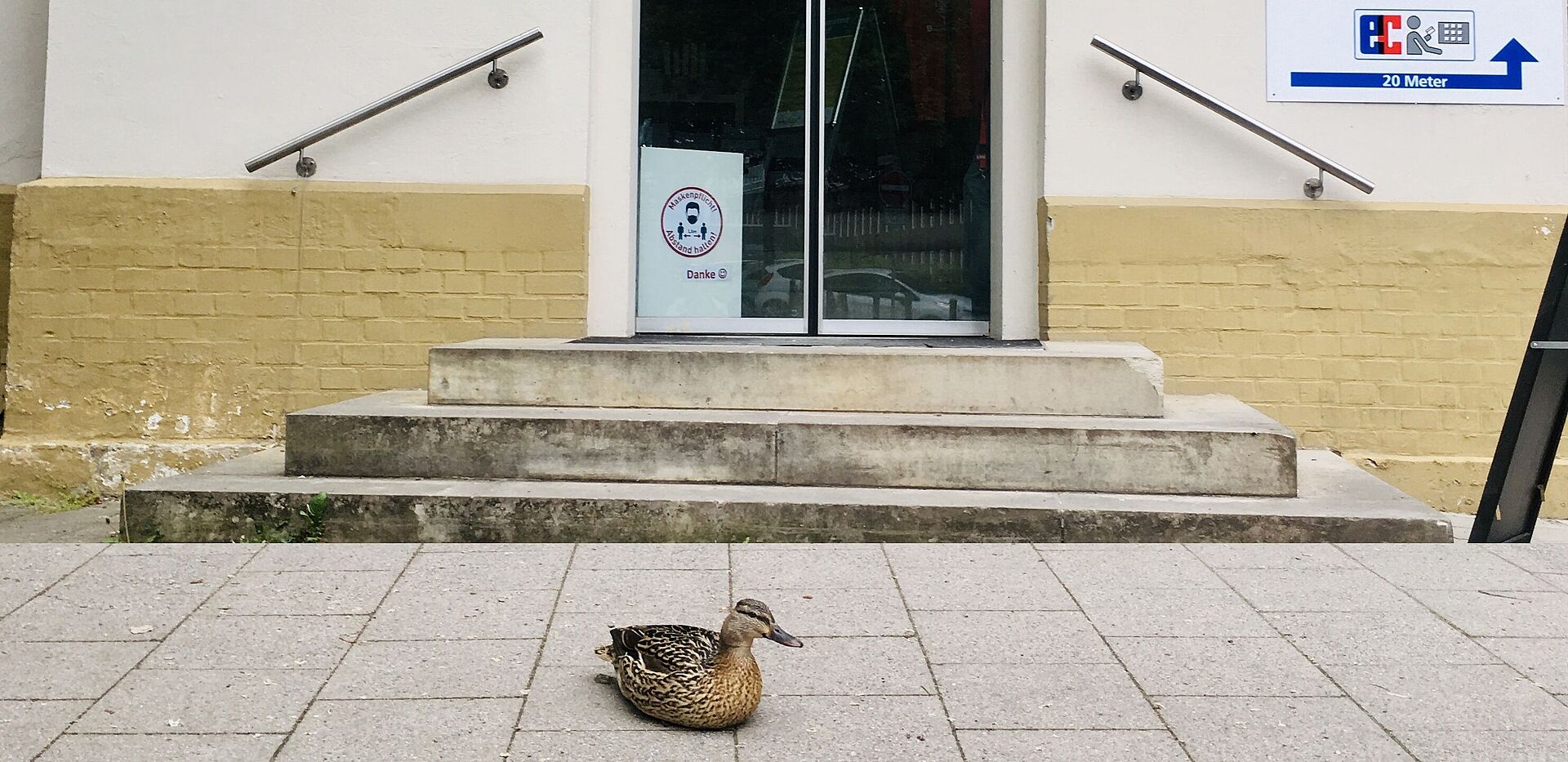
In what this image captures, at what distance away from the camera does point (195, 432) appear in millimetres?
7707

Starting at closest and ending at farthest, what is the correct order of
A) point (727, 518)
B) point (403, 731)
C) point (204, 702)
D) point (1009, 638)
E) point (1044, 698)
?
point (403, 731) → point (204, 702) → point (1044, 698) → point (1009, 638) → point (727, 518)

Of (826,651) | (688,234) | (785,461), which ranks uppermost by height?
(688,234)

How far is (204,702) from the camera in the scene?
12.1 ft

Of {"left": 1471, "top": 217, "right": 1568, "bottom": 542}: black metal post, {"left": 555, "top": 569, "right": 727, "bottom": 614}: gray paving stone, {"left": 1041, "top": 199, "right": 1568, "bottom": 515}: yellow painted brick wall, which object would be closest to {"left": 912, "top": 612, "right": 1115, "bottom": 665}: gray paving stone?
{"left": 555, "top": 569, "right": 727, "bottom": 614}: gray paving stone

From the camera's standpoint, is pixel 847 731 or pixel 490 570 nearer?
pixel 847 731

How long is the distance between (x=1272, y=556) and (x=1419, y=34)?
3.75 metres

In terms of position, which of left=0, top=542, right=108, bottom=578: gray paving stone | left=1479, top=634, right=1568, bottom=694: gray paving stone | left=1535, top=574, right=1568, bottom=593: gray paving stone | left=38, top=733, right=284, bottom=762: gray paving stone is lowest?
left=38, top=733, right=284, bottom=762: gray paving stone

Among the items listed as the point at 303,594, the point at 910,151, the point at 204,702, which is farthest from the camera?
the point at 910,151

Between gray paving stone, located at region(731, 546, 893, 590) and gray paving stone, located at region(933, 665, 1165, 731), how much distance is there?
955 millimetres

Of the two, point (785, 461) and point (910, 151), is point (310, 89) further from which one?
point (785, 461)

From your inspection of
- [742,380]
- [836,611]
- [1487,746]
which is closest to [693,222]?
[742,380]

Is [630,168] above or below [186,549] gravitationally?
above

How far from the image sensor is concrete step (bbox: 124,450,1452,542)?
5.59m

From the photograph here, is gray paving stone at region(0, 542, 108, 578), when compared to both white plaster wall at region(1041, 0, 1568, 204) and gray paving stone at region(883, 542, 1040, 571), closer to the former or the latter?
gray paving stone at region(883, 542, 1040, 571)
